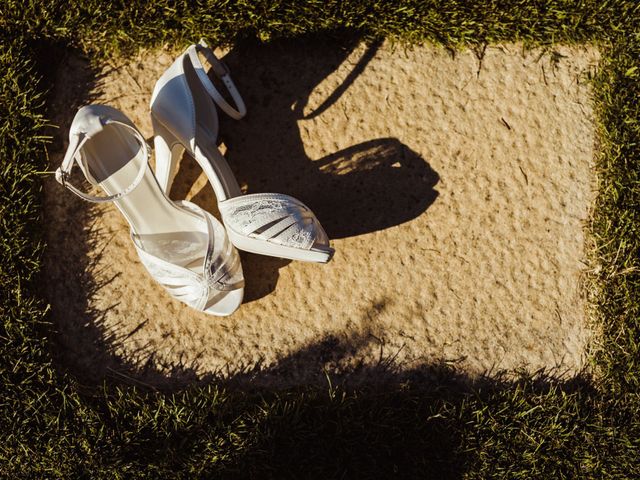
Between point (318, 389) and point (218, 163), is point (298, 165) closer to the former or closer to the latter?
point (218, 163)

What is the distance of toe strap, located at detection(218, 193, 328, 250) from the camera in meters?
2.28

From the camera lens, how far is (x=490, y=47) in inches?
105

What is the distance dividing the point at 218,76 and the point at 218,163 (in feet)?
1.42

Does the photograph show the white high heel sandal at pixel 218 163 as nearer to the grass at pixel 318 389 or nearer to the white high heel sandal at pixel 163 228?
the white high heel sandal at pixel 163 228

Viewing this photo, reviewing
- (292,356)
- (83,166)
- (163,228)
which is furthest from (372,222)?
(83,166)

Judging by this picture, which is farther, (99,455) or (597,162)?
(597,162)

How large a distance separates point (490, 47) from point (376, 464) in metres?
1.88

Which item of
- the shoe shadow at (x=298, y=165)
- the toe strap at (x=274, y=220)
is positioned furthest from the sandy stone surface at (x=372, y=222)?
the toe strap at (x=274, y=220)

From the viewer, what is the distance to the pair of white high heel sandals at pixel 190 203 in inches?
90.4

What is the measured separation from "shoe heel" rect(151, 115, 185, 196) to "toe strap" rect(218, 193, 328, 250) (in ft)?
1.06

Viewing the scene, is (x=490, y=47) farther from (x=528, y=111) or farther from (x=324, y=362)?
(x=324, y=362)

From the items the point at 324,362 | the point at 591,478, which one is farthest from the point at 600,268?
the point at 324,362

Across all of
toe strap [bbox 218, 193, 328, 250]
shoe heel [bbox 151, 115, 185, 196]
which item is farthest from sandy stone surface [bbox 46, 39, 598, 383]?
toe strap [bbox 218, 193, 328, 250]

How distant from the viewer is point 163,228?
2.48 m
